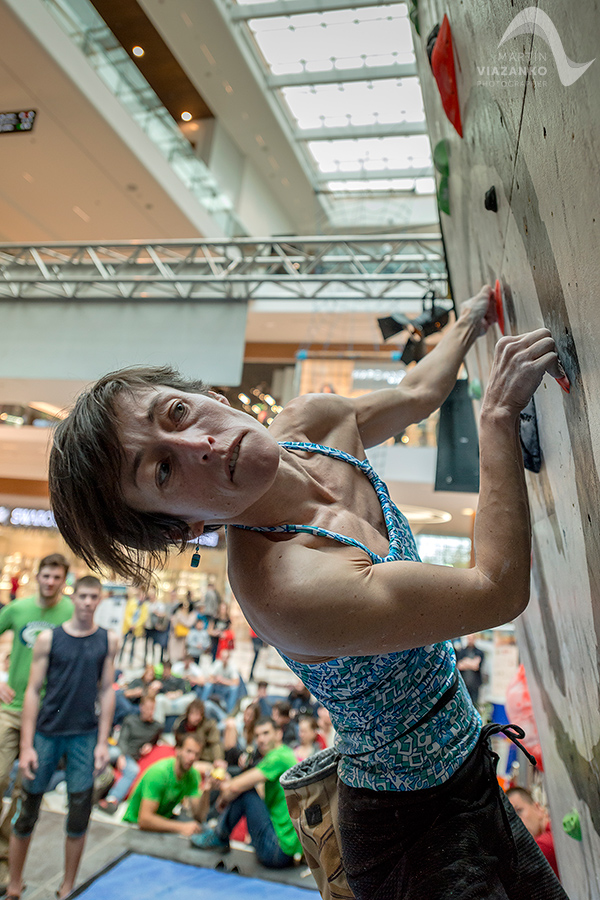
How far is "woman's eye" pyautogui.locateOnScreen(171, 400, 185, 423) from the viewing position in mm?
1076

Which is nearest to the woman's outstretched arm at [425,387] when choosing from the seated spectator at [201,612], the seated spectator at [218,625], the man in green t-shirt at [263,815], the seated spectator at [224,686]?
the man in green t-shirt at [263,815]

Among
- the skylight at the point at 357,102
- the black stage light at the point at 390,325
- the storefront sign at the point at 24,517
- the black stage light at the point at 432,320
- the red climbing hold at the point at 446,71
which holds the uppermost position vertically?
the skylight at the point at 357,102

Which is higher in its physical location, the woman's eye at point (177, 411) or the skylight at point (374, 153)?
the skylight at point (374, 153)

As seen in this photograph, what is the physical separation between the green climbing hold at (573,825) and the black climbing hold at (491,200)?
1227 millimetres

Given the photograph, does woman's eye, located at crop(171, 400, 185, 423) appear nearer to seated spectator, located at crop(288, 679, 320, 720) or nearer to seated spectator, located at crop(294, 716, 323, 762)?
seated spectator, located at crop(294, 716, 323, 762)

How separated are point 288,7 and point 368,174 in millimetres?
4221

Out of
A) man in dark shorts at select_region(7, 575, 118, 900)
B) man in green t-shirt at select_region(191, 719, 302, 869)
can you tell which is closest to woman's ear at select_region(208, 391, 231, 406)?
man in dark shorts at select_region(7, 575, 118, 900)

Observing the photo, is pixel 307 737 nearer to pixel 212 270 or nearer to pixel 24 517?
pixel 212 270

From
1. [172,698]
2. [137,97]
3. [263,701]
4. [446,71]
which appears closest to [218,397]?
[446,71]

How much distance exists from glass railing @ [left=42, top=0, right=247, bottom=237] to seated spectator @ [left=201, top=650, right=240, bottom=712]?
8101 mm

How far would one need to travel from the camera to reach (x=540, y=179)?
828 millimetres

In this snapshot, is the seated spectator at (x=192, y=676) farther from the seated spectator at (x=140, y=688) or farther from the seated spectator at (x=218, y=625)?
the seated spectator at (x=218, y=625)

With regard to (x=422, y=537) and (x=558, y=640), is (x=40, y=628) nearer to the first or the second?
(x=558, y=640)

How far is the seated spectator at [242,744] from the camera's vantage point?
15.6 feet
